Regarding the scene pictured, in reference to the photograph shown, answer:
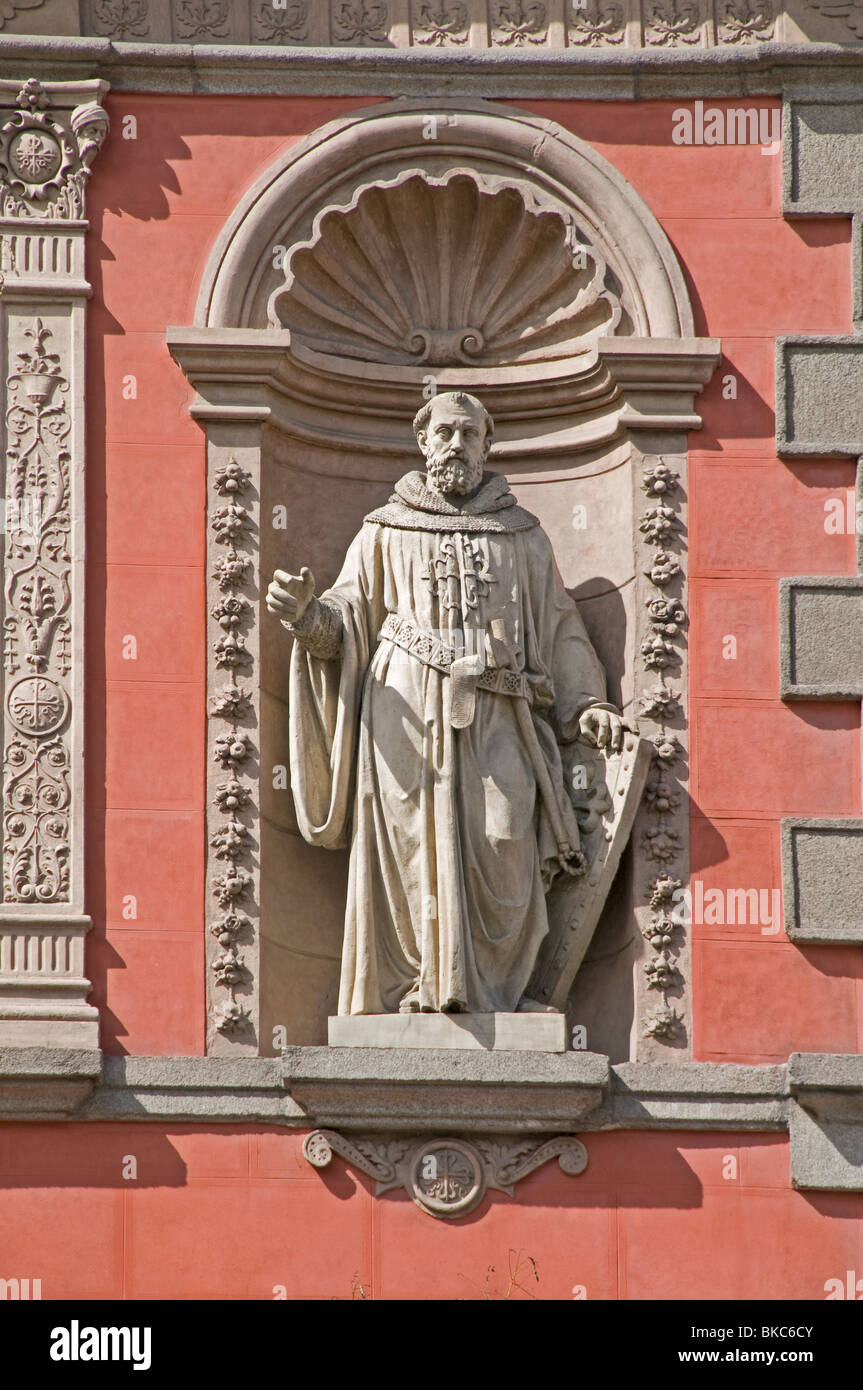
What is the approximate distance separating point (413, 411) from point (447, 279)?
59cm

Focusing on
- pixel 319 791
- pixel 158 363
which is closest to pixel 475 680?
pixel 319 791

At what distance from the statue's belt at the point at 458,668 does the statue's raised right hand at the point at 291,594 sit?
473 millimetres

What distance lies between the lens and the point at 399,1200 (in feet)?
44.5

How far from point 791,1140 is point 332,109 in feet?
15.5

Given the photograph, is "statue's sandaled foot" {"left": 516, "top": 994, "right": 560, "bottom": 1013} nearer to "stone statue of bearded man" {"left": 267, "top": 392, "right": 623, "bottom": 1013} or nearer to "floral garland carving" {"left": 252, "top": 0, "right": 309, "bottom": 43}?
"stone statue of bearded man" {"left": 267, "top": 392, "right": 623, "bottom": 1013}

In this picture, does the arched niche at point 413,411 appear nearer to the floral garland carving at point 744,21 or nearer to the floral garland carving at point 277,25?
the floral garland carving at point 277,25

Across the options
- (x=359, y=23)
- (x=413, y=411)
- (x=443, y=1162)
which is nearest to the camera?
(x=443, y=1162)

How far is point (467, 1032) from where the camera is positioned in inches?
536

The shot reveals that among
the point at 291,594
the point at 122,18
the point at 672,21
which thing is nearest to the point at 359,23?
the point at 122,18

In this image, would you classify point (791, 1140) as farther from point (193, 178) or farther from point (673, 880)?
point (193, 178)

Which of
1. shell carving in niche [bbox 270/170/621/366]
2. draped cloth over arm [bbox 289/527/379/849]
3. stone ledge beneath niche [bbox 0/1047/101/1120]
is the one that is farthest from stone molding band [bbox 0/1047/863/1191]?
shell carving in niche [bbox 270/170/621/366]

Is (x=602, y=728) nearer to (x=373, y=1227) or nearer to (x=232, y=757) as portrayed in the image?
(x=232, y=757)

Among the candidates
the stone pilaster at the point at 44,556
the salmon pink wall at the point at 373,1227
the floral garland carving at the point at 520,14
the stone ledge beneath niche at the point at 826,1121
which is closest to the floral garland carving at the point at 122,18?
the stone pilaster at the point at 44,556

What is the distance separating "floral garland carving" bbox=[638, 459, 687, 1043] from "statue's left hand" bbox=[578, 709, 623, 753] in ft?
0.47
